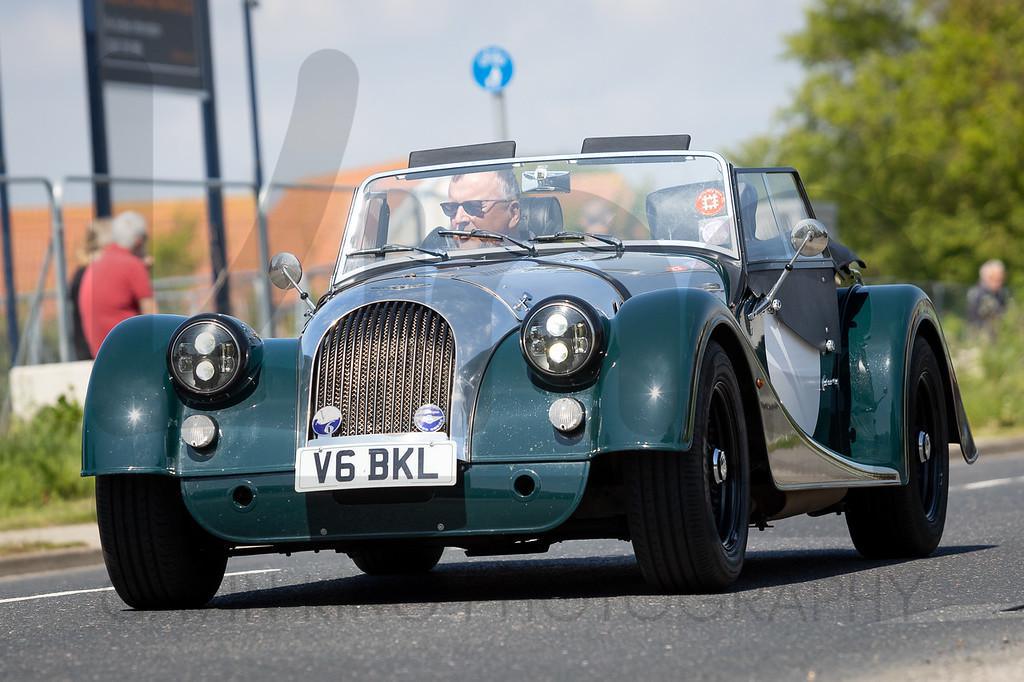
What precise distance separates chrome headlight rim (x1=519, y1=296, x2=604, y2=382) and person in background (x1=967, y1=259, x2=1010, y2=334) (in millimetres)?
17535

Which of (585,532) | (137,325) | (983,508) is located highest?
(137,325)

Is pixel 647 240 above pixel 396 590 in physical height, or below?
above

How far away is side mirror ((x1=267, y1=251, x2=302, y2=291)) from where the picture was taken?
812 cm

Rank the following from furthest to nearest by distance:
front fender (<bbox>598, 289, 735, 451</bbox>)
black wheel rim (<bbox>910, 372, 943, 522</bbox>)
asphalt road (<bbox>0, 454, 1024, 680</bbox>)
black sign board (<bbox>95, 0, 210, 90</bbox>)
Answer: black sign board (<bbox>95, 0, 210, 90</bbox>) → black wheel rim (<bbox>910, 372, 943, 522</bbox>) → front fender (<bbox>598, 289, 735, 451</bbox>) → asphalt road (<bbox>0, 454, 1024, 680</bbox>)

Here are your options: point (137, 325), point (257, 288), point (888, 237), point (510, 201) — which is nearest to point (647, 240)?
point (510, 201)

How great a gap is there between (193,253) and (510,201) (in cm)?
1371

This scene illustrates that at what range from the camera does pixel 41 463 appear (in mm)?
13992

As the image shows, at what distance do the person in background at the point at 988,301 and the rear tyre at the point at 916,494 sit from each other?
14.6m

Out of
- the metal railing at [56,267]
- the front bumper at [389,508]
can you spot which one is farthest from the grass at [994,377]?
the front bumper at [389,508]

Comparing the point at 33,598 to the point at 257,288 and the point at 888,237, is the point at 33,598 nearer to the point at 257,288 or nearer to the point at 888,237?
the point at 257,288

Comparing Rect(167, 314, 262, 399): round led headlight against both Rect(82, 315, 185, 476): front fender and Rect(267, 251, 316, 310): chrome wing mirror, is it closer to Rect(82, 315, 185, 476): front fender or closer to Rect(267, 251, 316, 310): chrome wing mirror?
Rect(82, 315, 185, 476): front fender

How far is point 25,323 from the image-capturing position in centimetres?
1523

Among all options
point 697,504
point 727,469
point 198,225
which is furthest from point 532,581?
point 198,225

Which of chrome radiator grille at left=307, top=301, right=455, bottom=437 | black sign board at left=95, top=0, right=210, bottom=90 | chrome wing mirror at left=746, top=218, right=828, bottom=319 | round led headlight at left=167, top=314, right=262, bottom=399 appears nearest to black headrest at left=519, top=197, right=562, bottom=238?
chrome wing mirror at left=746, top=218, right=828, bottom=319
